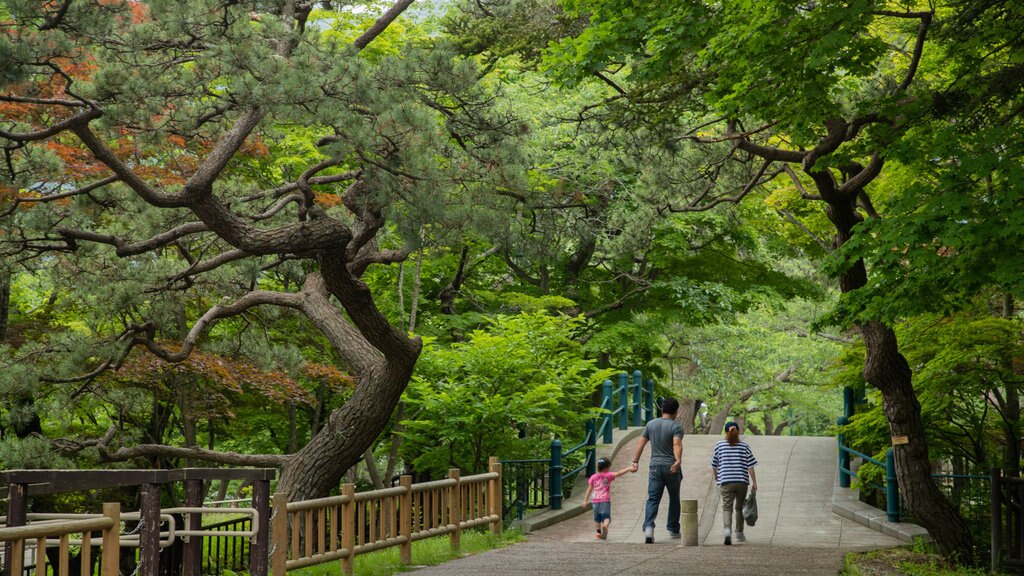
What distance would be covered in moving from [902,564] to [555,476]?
6.22 metres

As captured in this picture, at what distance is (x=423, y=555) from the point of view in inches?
459

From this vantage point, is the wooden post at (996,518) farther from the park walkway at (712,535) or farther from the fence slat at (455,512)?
the fence slat at (455,512)

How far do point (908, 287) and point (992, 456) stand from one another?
25.3 ft

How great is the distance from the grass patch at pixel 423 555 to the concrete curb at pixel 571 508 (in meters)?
0.66

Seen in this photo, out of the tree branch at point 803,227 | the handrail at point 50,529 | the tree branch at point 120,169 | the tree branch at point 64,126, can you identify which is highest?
the tree branch at point 803,227

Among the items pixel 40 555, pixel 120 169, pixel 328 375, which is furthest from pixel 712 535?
pixel 40 555

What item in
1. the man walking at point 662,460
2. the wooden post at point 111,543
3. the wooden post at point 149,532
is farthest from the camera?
→ the man walking at point 662,460

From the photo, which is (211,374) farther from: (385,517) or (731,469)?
(731,469)

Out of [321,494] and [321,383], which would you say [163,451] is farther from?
[321,383]

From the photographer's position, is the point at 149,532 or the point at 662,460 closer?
the point at 149,532

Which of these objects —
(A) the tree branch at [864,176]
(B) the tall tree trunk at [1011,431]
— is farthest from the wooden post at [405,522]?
(B) the tall tree trunk at [1011,431]

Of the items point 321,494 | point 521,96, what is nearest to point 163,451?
point 321,494

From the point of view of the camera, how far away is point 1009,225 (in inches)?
325

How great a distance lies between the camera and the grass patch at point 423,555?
409 inches
